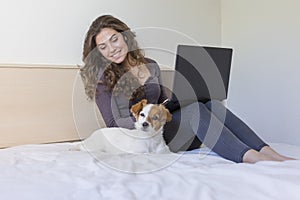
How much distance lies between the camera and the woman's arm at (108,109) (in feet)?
4.64

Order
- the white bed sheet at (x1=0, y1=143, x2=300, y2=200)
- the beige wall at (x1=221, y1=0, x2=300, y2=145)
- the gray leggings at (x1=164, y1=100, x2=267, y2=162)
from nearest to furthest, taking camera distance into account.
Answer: the white bed sheet at (x1=0, y1=143, x2=300, y2=200), the gray leggings at (x1=164, y1=100, x2=267, y2=162), the beige wall at (x1=221, y1=0, x2=300, y2=145)

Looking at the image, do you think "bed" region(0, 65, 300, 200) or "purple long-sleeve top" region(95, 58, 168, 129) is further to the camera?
"purple long-sleeve top" region(95, 58, 168, 129)

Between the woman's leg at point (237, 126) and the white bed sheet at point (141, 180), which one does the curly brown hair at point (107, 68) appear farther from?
the white bed sheet at point (141, 180)

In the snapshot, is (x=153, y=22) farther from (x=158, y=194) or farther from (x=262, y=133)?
(x=158, y=194)

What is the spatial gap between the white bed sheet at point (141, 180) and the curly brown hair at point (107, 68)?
529 mm

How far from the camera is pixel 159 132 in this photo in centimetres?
135

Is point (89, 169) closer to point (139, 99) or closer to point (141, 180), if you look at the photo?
point (141, 180)

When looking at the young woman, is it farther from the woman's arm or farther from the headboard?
the headboard

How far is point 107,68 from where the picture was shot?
62.9 inches

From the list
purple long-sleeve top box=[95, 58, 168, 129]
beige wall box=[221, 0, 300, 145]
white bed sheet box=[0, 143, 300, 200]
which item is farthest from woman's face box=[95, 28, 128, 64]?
beige wall box=[221, 0, 300, 145]

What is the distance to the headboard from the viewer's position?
60.9 inches

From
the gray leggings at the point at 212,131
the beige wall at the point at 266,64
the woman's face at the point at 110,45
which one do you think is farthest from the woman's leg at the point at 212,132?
the beige wall at the point at 266,64

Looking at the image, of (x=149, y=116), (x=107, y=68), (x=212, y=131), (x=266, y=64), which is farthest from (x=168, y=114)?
(x=266, y=64)

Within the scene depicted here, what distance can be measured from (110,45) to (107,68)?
0.37 ft
